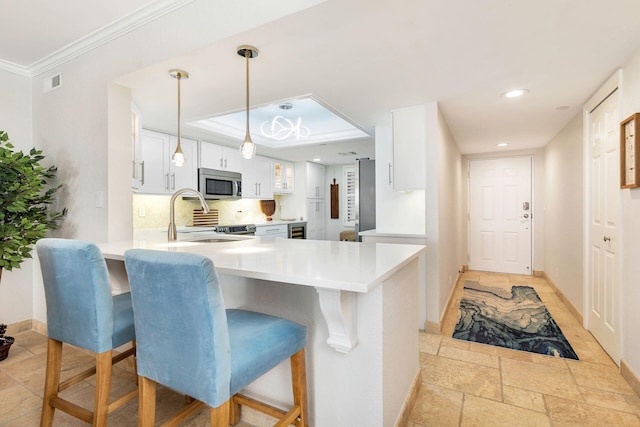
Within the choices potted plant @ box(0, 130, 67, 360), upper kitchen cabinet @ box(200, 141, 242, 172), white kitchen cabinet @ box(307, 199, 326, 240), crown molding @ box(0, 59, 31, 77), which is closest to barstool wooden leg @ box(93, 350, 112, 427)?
potted plant @ box(0, 130, 67, 360)

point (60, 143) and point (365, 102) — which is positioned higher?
point (365, 102)

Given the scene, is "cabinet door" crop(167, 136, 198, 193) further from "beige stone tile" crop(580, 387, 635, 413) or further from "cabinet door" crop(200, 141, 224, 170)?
"beige stone tile" crop(580, 387, 635, 413)

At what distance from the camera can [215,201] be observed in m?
5.26

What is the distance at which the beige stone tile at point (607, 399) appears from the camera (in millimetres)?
1867

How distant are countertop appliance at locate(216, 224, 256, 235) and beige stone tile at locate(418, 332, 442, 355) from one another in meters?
2.94

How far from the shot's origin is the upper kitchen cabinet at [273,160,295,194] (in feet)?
20.2

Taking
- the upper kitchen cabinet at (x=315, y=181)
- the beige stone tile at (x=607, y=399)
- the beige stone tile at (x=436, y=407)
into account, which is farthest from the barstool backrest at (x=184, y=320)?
the upper kitchen cabinet at (x=315, y=181)

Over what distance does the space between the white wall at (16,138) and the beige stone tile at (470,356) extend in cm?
367

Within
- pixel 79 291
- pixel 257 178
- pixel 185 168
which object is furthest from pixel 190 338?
pixel 257 178

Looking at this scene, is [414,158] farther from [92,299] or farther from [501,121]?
[92,299]

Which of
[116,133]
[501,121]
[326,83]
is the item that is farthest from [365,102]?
[116,133]

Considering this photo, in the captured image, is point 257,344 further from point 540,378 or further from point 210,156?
point 210,156

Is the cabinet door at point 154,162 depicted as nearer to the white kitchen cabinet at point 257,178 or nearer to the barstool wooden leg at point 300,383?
the white kitchen cabinet at point 257,178

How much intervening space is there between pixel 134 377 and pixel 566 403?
2728mm
